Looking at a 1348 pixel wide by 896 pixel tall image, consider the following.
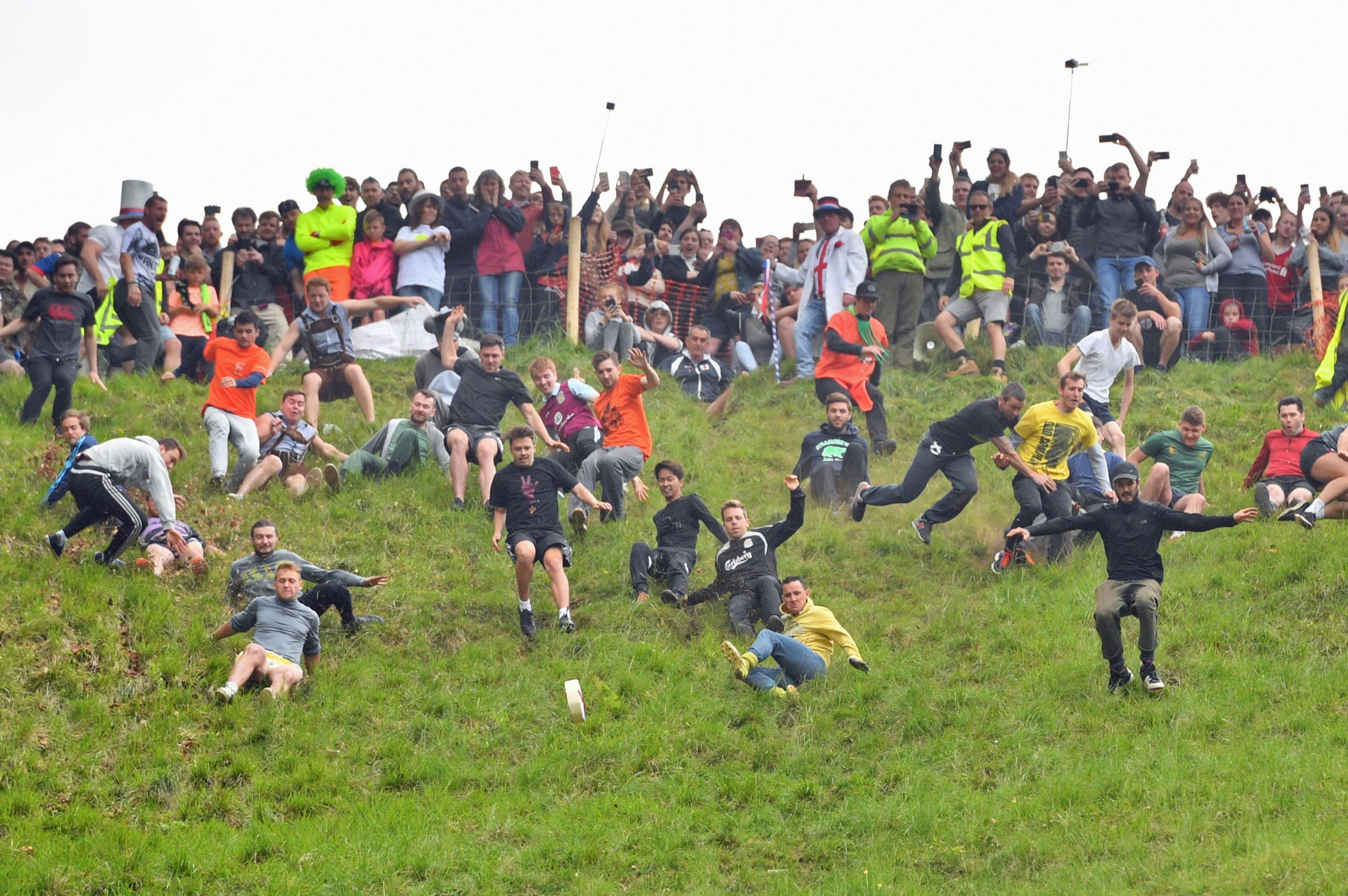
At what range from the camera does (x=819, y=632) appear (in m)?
13.7

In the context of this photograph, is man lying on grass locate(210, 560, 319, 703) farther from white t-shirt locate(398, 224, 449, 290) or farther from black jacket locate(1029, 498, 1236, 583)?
white t-shirt locate(398, 224, 449, 290)

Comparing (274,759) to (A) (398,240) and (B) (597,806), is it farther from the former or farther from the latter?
(A) (398,240)

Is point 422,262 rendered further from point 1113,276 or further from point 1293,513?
point 1293,513

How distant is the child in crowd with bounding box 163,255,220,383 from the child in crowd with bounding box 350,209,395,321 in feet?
5.66

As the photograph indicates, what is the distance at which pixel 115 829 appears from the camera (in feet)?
36.7

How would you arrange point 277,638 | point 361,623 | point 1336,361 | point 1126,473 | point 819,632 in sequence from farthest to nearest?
point 1336,361 < point 361,623 < point 819,632 < point 277,638 < point 1126,473

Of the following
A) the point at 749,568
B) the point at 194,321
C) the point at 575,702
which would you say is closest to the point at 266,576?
the point at 575,702

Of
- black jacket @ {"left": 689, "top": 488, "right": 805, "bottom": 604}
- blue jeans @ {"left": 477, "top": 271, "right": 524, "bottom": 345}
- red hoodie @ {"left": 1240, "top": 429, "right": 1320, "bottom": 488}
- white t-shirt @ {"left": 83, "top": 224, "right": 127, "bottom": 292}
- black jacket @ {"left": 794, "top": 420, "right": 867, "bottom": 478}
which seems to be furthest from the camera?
blue jeans @ {"left": 477, "top": 271, "right": 524, "bottom": 345}

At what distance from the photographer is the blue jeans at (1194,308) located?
20656 mm

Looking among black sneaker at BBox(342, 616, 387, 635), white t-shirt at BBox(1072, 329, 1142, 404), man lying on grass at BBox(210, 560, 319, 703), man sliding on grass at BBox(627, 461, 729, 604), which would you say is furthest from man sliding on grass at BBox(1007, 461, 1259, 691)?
man lying on grass at BBox(210, 560, 319, 703)

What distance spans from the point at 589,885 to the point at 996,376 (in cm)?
1142

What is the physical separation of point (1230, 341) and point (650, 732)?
11845 mm

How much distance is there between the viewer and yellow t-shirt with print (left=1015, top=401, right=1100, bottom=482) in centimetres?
1569

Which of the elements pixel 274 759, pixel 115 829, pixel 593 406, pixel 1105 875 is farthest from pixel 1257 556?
pixel 115 829
